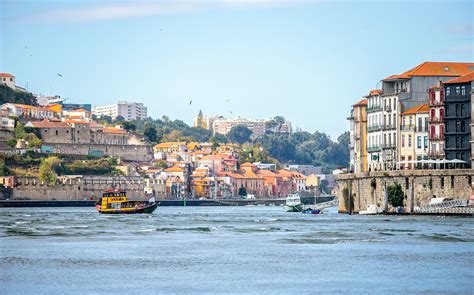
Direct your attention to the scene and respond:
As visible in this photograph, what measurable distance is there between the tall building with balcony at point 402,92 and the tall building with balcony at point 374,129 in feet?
4.03

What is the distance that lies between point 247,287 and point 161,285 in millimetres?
3766

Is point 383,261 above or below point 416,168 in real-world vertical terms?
below

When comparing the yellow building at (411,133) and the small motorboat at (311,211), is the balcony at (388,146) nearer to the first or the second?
the yellow building at (411,133)

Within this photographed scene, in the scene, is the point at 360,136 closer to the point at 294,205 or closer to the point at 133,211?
the point at 294,205

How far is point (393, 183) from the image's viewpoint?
396 feet

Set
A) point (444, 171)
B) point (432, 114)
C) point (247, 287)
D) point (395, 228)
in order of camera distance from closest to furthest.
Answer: point (247, 287), point (395, 228), point (444, 171), point (432, 114)

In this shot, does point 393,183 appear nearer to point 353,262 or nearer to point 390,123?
point 390,123

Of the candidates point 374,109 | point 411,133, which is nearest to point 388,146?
point 411,133

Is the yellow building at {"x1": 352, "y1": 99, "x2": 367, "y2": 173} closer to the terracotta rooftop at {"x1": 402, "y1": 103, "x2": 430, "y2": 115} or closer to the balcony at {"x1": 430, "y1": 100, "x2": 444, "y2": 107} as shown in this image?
the terracotta rooftop at {"x1": 402, "y1": 103, "x2": 430, "y2": 115}

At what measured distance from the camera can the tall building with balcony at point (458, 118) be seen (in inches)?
4808

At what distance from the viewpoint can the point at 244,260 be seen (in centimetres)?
7000

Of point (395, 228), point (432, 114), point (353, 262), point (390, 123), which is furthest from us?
point (390, 123)

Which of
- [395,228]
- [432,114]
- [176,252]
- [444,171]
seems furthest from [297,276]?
[432,114]

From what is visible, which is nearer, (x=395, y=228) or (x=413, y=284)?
(x=413, y=284)
